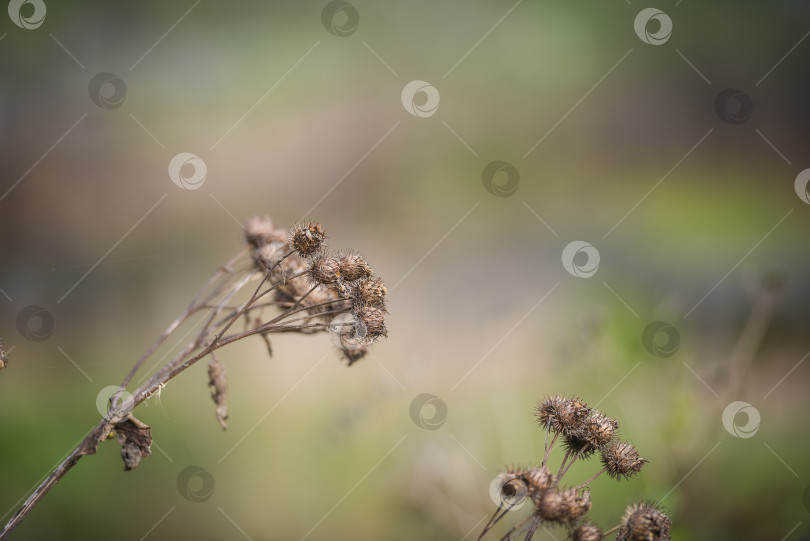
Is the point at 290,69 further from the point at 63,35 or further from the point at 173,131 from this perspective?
the point at 63,35

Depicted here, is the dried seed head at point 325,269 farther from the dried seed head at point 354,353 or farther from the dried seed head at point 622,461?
the dried seed head at point 622,461

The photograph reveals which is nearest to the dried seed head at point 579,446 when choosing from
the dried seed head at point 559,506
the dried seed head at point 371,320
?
the dried seed head at point 559,506

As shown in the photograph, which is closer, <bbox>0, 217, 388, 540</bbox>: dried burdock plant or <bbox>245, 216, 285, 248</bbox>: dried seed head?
<bbox>0, 217, 388, 540</bbox>: dried burdock plant

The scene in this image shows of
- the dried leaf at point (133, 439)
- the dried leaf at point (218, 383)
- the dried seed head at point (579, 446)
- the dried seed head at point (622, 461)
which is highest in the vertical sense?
the dried seed head at point (622, 461)

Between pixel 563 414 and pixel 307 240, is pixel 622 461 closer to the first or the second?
pixel 563 414

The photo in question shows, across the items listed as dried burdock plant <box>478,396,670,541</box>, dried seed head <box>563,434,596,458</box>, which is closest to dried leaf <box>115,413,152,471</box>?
dried burdock plant <box>478,396,670,541</box>

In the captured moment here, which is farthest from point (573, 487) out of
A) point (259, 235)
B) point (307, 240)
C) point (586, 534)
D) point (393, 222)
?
point (393, 222)

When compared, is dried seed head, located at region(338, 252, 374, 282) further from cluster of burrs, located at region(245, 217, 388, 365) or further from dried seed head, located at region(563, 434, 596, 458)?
dried seed head, located at region(563, 434, 596, 458)
